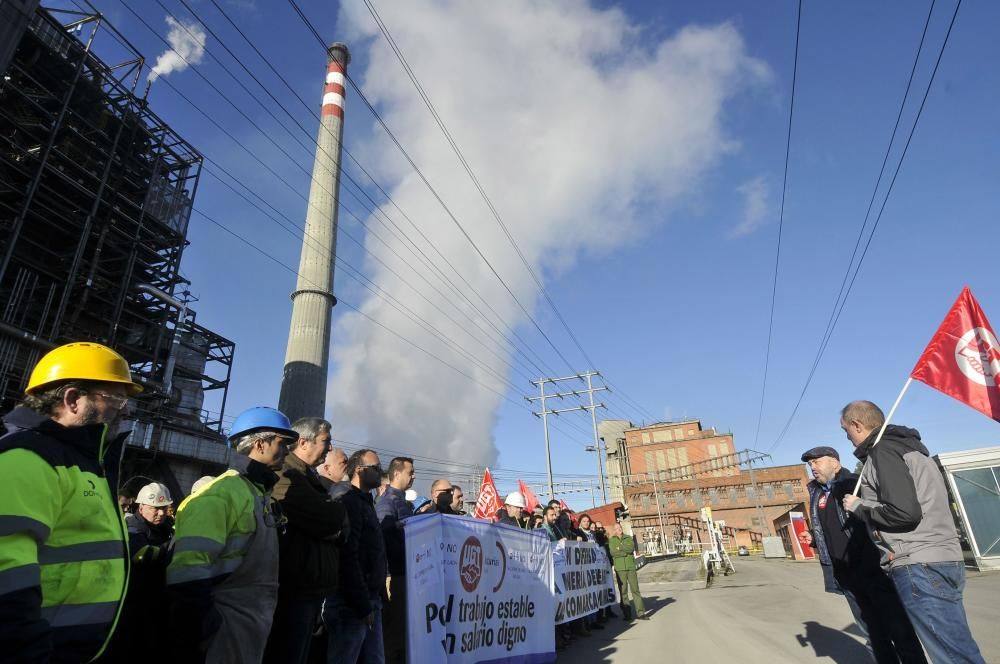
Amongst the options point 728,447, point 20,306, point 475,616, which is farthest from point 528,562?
point 728,447

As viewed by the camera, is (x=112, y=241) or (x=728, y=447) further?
(x=728, y=447)

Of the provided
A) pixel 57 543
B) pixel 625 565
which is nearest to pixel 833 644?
pixel 625 565

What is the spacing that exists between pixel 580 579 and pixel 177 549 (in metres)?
6.95

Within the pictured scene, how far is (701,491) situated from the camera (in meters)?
57.9

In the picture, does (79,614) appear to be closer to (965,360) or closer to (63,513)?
(63,513)

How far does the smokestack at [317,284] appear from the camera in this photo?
25.1 meters

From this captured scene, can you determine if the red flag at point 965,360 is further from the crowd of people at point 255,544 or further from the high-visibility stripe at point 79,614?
the high-visibility stripe at point 79,614

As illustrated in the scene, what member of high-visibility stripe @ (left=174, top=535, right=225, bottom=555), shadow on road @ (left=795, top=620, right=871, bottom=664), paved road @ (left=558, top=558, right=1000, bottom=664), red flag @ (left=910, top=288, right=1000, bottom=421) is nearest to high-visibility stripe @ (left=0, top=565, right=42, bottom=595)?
high-visibility stripe @ (left=174, top=535, right=225, bottom=555)

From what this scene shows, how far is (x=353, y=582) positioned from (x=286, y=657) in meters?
0.53

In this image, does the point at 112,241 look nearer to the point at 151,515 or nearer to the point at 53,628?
the point at 151,515

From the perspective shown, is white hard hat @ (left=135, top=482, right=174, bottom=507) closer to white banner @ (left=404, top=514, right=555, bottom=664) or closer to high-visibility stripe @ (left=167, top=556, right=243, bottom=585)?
white banner @ (left=404, top=514, right=555, bottom=664)

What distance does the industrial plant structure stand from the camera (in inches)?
824

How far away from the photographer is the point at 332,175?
29766 millimetres

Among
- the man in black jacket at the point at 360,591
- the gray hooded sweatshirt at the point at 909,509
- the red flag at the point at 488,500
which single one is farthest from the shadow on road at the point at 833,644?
the red flag at the point at 488,500
